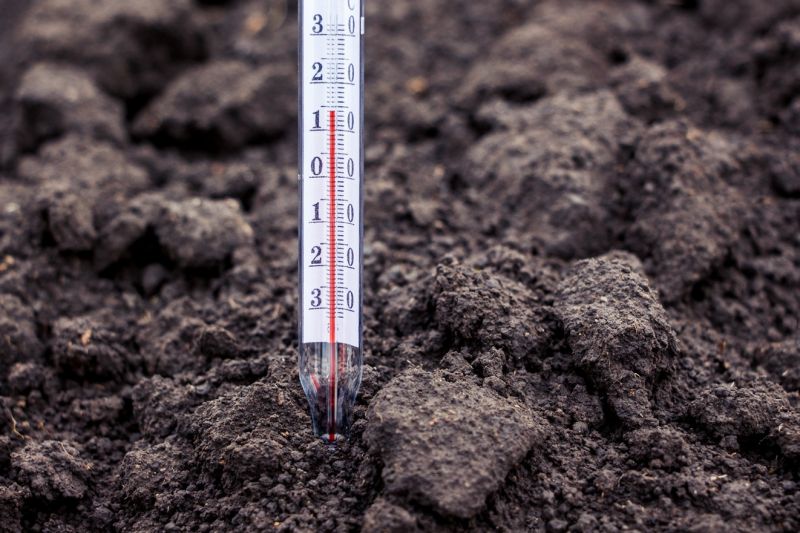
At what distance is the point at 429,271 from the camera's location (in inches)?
119

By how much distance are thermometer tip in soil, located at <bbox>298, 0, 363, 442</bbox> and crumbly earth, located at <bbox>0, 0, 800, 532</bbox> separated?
134mm

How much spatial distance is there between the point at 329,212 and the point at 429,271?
0.68 meters

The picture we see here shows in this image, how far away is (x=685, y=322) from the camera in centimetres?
291

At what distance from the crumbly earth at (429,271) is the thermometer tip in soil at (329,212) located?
13 cm

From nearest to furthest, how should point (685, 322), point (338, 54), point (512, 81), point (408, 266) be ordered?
point (338, 54) → point (685, 322) → point (408, 266) → point (512, 81)

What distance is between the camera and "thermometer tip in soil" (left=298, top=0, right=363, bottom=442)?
240 cm

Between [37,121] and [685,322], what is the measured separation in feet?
8.83

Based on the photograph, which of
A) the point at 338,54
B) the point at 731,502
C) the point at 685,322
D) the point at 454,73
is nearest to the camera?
the point at 731,502

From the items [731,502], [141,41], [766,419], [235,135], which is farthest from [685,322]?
[141,41]

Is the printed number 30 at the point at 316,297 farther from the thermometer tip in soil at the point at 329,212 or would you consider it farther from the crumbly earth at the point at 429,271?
the crumbly earth at the point at 429,271

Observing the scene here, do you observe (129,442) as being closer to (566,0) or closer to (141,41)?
(141,41)

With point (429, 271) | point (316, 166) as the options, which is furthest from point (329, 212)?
point (429, 271)

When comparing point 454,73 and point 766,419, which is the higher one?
point 454,73

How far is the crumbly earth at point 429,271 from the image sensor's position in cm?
234
